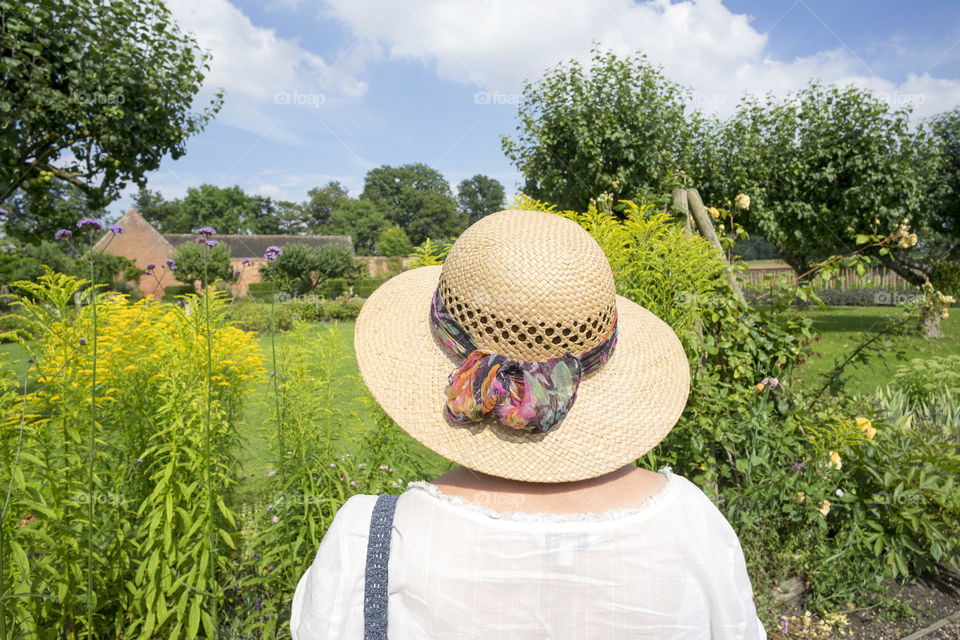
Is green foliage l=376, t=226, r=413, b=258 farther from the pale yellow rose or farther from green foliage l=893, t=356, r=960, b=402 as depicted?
the pale yellow rose

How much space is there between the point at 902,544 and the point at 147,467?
3659mm

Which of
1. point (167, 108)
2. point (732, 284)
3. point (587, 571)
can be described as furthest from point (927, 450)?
point (167, 108)

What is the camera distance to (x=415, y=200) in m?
78.2

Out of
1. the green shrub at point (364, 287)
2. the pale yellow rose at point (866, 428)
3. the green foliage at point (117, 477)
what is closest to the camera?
the green foliage at point (117, 477)

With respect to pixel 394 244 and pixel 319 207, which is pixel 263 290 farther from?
pixel 319 207

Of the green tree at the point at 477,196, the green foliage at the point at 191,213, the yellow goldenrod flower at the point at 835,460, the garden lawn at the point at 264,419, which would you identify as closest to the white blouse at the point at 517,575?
the garden lawn at the point at 264,419

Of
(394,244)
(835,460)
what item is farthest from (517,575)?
(394,244)

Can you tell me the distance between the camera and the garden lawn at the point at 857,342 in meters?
3.67

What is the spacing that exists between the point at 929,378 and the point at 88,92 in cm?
964

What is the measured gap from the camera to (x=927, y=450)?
2.78 meters

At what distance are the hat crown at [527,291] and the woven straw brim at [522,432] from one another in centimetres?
16

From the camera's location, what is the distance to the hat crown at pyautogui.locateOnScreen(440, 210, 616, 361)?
1.00 metres

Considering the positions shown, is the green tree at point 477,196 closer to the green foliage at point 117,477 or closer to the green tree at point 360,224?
the green tree at point 360,224

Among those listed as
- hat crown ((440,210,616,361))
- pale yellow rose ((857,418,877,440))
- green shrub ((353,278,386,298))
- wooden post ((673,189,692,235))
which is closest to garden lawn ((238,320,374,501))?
hat crown ((440,210,616,361))
